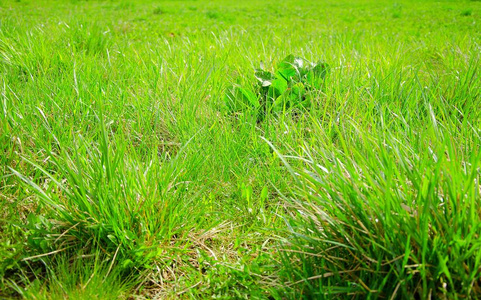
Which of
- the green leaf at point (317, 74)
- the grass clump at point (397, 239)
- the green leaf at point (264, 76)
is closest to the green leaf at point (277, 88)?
the green leaf at point (264, 76)

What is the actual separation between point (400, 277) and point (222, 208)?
36.5 inches

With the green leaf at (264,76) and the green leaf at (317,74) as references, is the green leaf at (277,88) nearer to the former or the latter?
the green leaf at (264,76)

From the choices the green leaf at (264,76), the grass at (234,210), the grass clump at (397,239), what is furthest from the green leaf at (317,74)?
the grass clump at (397,239)

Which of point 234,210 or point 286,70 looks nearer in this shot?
point 234,210

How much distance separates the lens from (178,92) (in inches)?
98.7

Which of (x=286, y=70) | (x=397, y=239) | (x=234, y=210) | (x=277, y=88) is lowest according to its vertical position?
(x=234, y=210)

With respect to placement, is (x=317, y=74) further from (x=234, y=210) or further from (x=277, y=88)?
(x=234, y=210)

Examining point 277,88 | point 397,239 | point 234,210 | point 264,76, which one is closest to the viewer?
point 397,239

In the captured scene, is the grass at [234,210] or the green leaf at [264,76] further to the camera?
the green leaf at [264,76]

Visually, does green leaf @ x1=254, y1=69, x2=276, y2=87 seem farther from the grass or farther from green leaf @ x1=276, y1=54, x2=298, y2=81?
the grass

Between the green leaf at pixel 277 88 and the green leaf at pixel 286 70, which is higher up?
the green leaf at pixel 286 70

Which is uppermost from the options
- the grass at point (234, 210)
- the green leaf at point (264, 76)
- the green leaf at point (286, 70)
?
the green leaf at point (286, 70)

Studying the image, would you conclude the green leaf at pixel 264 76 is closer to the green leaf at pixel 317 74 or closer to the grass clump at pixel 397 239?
the green leaf at pixel 317 74

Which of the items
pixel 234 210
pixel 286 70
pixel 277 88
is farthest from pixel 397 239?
pixel 286 70
